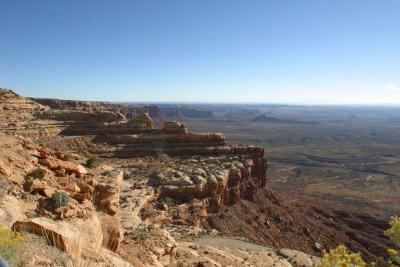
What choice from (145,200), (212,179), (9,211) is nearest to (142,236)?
(9,211)

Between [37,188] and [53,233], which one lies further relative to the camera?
[37,188]

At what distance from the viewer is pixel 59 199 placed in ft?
41.9

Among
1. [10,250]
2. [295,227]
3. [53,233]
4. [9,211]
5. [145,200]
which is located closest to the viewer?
[10,250]

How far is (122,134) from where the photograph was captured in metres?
42.9

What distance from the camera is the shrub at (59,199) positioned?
41.5 ft

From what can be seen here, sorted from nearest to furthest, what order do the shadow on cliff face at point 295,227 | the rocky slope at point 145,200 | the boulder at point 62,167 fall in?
the rocky slope at point 145,200
the boulder at point 62,167
the shadow on cliff face at point 295,227

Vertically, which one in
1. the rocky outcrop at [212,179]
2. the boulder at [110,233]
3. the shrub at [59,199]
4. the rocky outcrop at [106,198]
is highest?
the shrub at [59,199]

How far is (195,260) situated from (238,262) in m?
3.54

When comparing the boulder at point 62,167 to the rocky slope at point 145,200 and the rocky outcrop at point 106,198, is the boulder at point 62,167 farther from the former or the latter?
the rocky outcrop at point 106,198

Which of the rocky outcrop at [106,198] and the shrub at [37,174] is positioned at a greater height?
the shrub at [37,174]

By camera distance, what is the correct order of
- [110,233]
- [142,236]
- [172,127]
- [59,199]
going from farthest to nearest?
[172,127] → [142,236] → [110,233] → [59,199]

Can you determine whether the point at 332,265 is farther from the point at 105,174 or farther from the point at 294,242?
the point at 294,242

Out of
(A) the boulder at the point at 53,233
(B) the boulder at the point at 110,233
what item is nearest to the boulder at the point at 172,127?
(B) the boulder at the point at 110,233

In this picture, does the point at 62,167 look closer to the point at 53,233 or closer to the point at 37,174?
the point at 37,174
